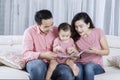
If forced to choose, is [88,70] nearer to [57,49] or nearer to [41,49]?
[57,49]

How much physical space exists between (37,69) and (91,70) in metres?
0.49

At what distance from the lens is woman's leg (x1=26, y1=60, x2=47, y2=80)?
2230 mm

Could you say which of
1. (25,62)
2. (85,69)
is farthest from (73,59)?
(25,62)

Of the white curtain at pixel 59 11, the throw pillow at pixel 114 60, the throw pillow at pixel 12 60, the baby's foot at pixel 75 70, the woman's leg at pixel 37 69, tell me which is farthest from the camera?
the white curtain at pixel 59 11

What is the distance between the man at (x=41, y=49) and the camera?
2.26 metres

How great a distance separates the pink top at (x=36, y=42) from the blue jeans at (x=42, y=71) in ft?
0.40

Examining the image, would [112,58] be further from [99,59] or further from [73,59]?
[73,59]

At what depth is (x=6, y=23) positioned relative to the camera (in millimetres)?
3598

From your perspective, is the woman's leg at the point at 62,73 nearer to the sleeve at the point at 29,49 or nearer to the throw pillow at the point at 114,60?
the sleeve at the point at 29,49

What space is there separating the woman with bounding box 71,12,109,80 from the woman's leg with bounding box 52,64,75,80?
0.17 m

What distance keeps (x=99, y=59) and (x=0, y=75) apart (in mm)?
937

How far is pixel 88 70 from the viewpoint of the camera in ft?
7.75

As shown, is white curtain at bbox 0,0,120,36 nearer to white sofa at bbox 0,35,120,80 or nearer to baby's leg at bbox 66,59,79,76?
white sofa at bbox 0,35,120,80

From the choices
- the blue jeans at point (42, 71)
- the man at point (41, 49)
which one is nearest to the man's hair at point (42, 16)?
the man at point (41, 49)
